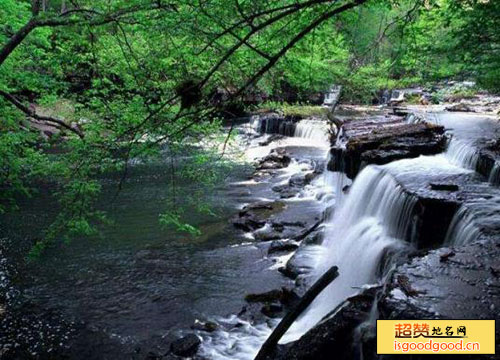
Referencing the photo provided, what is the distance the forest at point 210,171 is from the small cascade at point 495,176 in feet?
0.21

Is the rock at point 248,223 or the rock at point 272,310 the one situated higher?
the rock at point 248,223

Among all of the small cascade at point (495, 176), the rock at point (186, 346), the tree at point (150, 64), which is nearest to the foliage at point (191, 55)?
the tree at point (150, 64)

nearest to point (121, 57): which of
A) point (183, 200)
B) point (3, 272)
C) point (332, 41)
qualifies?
point (332, 41)

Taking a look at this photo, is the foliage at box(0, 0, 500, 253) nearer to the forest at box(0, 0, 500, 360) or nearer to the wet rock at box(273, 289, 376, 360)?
the forest at box(0, 0, 500, 360)

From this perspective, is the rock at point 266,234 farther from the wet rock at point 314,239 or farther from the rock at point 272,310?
the rock at point 272,310

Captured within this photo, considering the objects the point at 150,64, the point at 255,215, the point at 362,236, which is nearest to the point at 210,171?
the point at 150,64

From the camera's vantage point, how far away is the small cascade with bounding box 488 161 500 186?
29.8 feet

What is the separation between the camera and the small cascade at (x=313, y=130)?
25800 millimetres

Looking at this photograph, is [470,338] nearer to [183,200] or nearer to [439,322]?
[439,322]

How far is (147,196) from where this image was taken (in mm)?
16922

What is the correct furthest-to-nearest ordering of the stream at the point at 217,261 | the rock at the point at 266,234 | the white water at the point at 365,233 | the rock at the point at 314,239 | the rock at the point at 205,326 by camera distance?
the rock at the point at 266,234 → the rock at the point at 314,239 → the rock at the point at 205,326 → the stream at the point at 217,261 → the white water at the point at 365,233

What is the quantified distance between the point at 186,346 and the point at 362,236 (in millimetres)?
4615

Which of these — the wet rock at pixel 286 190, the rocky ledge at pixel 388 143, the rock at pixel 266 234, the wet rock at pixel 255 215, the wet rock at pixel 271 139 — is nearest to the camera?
the rocky ledge at pixel 388 143

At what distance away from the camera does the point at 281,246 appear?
464 inches
